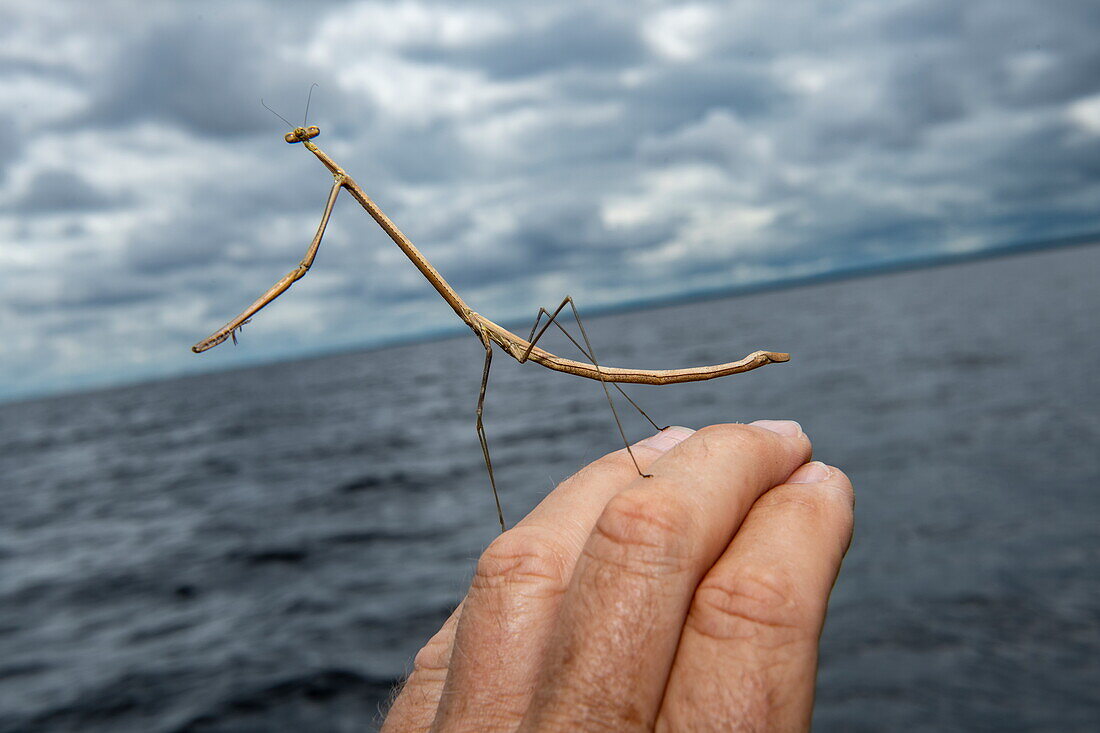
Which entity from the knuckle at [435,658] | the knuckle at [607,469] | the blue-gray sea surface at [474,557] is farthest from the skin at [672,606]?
the blue-gray sea surface at [474,557]

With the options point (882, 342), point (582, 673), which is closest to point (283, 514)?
point (582, 673)

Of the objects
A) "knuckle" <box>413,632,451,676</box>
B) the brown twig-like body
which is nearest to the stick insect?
the brown twig-like body

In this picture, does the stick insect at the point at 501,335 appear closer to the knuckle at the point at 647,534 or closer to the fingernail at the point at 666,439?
the fingernail at the point at 666,439

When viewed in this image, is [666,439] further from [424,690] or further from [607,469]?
[424,690]

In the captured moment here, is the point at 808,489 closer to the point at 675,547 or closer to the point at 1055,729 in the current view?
the point at 675,547

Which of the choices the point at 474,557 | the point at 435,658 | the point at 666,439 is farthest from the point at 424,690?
the point at 474,557

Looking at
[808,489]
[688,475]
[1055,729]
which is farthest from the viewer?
[1055,729]

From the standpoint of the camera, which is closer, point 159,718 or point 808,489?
point 808,489
